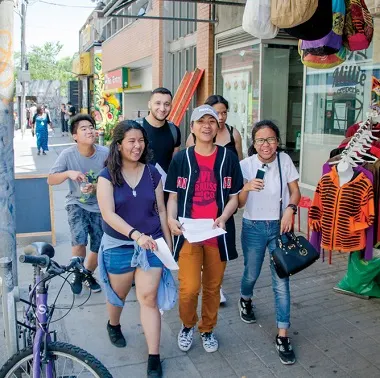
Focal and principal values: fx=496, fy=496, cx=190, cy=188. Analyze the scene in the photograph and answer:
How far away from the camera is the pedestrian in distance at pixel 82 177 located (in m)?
4.70

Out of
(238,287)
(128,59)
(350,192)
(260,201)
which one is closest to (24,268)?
(238,287)

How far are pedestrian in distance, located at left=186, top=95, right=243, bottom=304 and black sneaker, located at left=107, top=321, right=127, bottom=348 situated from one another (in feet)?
3.74

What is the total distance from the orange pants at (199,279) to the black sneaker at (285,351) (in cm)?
53

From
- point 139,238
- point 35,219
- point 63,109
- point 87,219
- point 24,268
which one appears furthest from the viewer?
point 63,109

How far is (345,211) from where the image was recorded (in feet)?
14.3

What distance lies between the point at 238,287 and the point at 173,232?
1.88 meters

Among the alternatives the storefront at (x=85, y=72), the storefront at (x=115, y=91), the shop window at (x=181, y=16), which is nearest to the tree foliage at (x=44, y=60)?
the storefront at (x=85, y=72)

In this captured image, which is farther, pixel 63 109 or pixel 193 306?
pixel 63 109

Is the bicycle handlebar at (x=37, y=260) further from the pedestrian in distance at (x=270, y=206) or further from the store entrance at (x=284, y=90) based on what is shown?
the store entrance at (x=284, y=90)

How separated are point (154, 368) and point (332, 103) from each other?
503 cm

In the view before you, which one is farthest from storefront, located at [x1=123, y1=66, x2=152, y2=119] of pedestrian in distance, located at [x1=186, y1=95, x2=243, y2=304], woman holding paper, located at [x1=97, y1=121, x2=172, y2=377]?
woman holding paper, located at [x1=97, y1=121, x2=172, y2=377]

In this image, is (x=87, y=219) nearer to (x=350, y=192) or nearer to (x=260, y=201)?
(x=260, y=201)

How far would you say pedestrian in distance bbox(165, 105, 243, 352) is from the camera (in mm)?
3711

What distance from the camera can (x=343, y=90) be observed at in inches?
273
